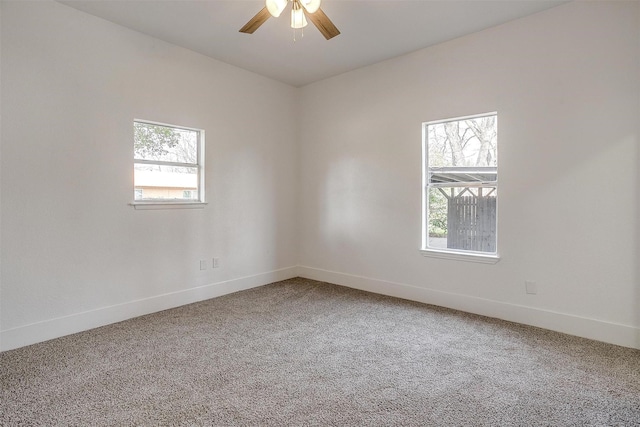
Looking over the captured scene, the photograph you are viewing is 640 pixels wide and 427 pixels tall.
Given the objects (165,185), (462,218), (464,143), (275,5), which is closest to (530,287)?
(462,218)

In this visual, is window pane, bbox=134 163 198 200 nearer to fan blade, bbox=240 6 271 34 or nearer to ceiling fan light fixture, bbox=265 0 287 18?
fan blade, bbox=240 6 271 34

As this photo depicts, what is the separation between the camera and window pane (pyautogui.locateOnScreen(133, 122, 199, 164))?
3.55m

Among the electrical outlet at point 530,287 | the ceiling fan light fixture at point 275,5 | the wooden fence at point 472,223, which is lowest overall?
the electrical outlet at point 530,287

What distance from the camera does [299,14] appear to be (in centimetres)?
253

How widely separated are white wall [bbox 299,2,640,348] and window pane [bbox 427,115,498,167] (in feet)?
0.48

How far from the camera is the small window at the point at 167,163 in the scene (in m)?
3.55

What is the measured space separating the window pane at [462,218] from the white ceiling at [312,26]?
1620mm

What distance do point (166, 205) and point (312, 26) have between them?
236 centimetres

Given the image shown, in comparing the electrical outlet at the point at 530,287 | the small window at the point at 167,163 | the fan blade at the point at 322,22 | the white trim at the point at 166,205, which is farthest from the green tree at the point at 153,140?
the electrical outlet at the point at 530,287

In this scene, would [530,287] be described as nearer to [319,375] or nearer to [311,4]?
[319,375]

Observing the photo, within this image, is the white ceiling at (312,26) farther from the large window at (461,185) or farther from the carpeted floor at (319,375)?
the carpeted floor at (319,375)

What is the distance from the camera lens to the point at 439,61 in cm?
374

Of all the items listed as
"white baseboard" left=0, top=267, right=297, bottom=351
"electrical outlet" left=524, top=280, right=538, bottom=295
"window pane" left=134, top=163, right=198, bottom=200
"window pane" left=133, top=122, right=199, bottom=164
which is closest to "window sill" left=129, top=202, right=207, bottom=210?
"window pane" left=134, top=163, right=198, bottom=200

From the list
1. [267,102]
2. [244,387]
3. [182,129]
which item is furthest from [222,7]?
[244,387]
